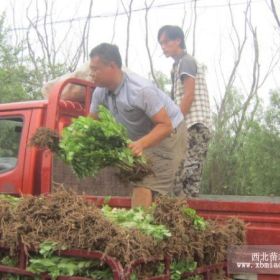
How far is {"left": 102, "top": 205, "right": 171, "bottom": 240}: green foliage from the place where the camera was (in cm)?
275

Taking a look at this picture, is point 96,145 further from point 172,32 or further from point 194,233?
point 172,32

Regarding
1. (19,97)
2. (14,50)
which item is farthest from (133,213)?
(14,50)

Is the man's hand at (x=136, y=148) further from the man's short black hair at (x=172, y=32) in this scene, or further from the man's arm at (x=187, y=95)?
the man's short black hair at (x=172, y=32)

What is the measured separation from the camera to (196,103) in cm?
481

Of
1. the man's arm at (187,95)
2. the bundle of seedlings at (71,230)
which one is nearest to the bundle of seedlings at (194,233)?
the bundle of seedlings at (71,230)

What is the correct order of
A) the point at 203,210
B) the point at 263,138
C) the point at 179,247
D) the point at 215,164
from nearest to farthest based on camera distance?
the point at 179,247
the point at 203,210
the point at 263,138
the point at 215,164

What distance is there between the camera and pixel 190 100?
4.73 m

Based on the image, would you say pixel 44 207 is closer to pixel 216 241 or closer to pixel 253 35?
pixel 216 241

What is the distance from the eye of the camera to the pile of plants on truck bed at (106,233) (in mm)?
2633

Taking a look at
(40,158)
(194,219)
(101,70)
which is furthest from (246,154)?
(194,219)

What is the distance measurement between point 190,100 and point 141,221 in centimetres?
198

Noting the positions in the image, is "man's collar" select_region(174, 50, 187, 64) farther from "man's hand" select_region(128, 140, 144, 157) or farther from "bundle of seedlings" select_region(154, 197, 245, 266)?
"bundle of seedlings" select_region(154, 197, 245, 266)

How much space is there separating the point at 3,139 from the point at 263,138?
237 inches

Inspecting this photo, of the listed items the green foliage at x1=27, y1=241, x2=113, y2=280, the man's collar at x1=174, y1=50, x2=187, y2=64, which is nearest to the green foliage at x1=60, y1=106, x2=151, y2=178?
the green foliage at x1=27, y1=241, x2=113, y2=280
